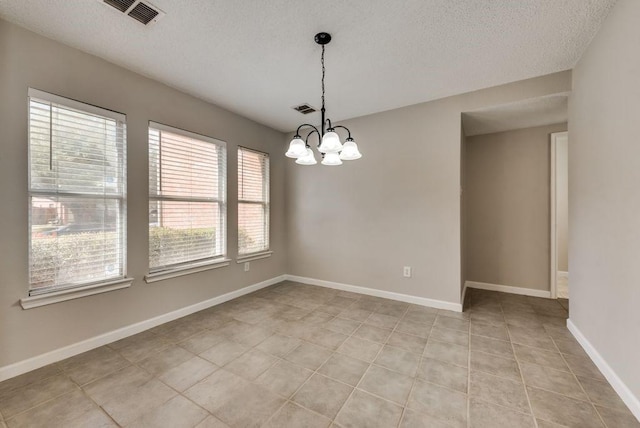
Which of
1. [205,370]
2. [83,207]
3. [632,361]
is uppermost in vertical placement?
[83,207]

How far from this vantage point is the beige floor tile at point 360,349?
2234 millimetres

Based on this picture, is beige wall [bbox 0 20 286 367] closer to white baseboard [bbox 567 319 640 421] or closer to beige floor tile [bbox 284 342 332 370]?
beige floor tile [bbox 284 342 332 370]

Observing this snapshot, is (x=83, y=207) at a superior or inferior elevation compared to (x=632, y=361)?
superior

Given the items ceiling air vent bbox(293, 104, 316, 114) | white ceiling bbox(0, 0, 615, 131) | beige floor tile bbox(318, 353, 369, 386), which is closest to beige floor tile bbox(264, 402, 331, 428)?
beige floor tile bbox(318, 353, 369, 386)

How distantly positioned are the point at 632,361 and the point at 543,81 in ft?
8.60

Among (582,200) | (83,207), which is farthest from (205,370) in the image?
(582,200)

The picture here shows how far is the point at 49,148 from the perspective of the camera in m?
2.13

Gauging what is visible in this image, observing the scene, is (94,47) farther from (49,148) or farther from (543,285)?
(543,285)

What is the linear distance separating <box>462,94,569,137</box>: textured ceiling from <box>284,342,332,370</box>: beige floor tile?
10.5ft

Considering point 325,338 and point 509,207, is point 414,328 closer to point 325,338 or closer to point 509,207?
point 325,338

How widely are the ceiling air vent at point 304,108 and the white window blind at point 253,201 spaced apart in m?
0.99

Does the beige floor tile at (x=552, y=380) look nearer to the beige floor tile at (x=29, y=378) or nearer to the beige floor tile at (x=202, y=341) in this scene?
the beige floor tile at (x=202, y=341)

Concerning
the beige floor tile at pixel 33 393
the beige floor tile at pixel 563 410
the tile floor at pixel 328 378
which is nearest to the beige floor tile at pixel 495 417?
the tile floor at pixel 328 378

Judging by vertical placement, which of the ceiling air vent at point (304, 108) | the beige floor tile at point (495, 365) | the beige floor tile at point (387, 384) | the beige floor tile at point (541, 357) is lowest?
the beige floor tile at point (387, 384)
